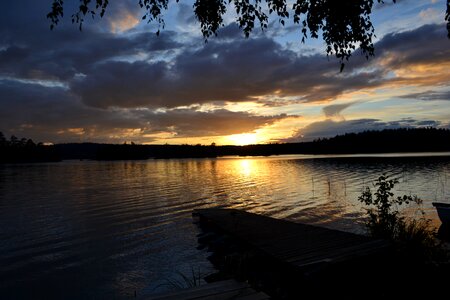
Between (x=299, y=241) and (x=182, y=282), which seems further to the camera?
(x=299, y=241)

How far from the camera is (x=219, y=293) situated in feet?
18.4

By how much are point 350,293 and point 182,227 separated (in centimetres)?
1401

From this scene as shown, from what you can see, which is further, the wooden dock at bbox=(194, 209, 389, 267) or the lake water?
the lake water

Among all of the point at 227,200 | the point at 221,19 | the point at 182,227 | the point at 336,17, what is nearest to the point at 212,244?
the point at 182,227

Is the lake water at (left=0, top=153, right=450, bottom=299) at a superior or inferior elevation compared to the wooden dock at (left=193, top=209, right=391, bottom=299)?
inferior

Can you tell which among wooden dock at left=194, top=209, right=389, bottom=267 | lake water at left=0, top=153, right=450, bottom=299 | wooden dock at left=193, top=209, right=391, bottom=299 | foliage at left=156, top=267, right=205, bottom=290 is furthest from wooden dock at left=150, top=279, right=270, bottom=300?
foliage at left=156, top=267, right=205, bottom=290

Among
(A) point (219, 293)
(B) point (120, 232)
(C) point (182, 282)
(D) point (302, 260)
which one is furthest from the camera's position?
(B) point (120, 232)

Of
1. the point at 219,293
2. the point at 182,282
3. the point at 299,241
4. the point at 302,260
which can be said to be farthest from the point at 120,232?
the point at 219,293

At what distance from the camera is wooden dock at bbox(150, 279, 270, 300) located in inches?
215

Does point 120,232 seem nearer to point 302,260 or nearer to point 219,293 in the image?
point 302,260

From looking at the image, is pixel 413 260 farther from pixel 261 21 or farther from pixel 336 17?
pixel 261 21

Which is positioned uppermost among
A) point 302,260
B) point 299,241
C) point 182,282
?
point 302,260

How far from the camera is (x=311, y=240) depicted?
12.1 metres

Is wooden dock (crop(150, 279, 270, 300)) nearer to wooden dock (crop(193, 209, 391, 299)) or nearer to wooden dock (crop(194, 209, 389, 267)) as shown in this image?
wooden dock (crop(193, 209, 391, 299))
